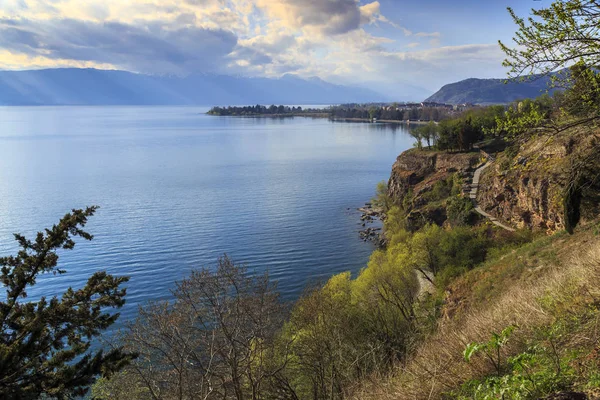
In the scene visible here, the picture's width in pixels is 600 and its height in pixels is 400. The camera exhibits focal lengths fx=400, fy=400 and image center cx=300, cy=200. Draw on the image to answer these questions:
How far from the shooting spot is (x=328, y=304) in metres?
22.1

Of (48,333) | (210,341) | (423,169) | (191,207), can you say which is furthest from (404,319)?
(191,207)

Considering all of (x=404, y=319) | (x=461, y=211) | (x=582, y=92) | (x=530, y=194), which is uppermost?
(x=582, y=92)

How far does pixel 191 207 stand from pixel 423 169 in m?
34.2

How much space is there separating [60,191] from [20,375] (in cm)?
6490

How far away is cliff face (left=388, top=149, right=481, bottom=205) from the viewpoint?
173 feet

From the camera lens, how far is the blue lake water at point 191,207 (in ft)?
131

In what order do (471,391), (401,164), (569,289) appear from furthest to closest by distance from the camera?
(401,164)
(569,289)
(471,391)

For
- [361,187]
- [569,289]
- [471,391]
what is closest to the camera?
[471,391]

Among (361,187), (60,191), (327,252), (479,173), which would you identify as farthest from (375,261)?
(60,191)

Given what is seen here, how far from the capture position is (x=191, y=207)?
5791 centimetres

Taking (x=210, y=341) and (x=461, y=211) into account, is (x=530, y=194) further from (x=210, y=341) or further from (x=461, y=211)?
(x=210, y=341)

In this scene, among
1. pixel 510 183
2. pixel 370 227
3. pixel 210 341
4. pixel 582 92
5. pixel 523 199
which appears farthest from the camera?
pixel 370 227

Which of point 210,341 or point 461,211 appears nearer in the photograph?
point 210,341

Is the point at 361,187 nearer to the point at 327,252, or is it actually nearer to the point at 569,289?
the point at 327,252
